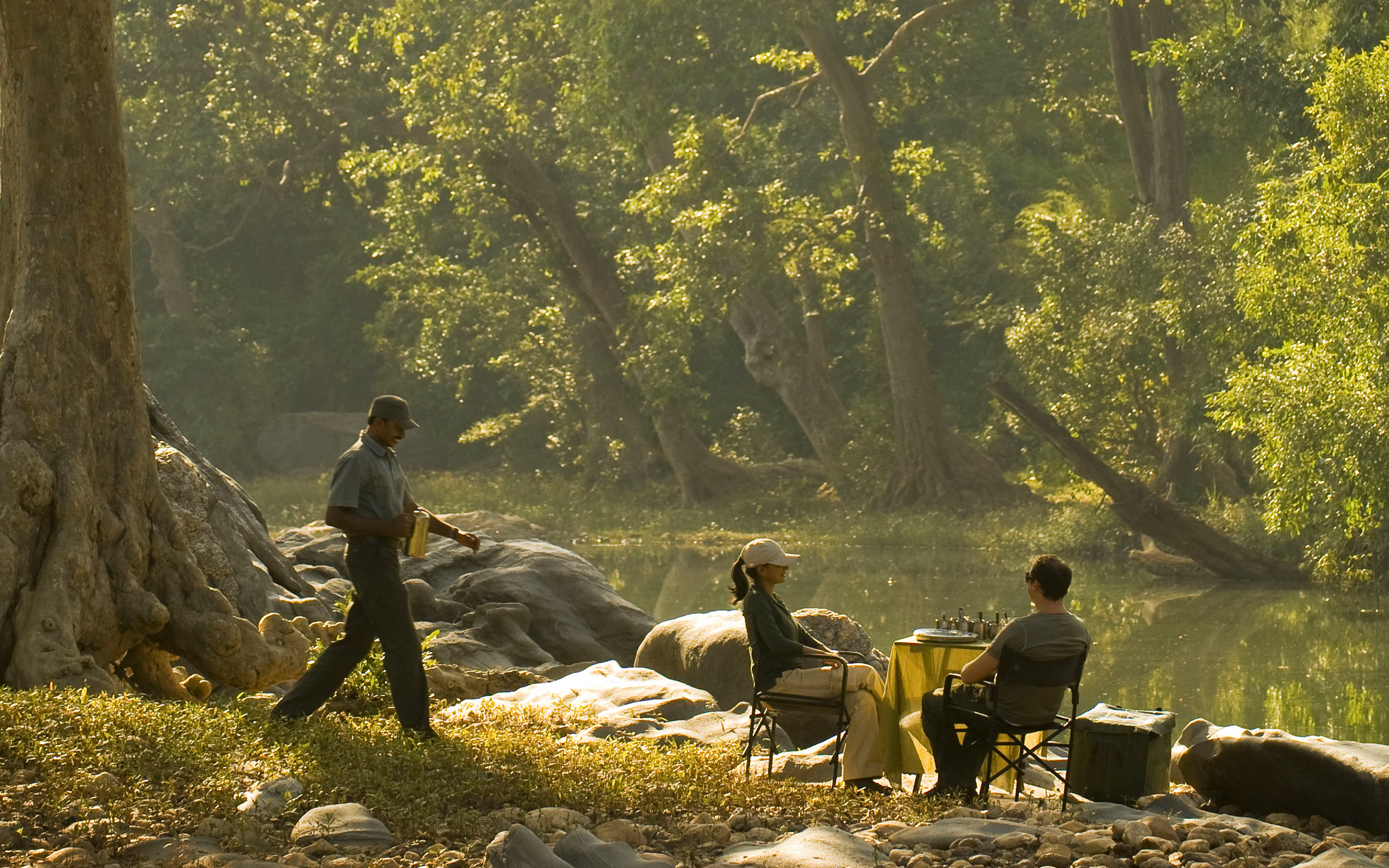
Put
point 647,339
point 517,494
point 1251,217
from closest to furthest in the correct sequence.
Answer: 1. point 1251,217
2. point 647,339
3. point 517,494

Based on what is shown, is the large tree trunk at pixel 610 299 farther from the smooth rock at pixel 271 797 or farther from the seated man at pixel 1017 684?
the smooth rock at pixel 271 797

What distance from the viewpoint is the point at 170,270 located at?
48.8m

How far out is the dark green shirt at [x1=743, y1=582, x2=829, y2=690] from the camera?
889 cm

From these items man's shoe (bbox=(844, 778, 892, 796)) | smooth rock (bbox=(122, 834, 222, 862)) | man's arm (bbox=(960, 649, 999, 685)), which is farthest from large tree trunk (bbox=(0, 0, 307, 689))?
man's arm (bbox=(960, 649, 999, 685))

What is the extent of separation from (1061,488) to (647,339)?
9181 millimetres

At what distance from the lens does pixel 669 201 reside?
32.7 meters

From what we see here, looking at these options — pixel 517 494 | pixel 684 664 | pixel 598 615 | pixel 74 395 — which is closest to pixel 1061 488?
pixel 517 494

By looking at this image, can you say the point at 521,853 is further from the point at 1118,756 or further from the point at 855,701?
the point at 1118,756

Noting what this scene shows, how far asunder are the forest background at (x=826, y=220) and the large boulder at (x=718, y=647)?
824cm

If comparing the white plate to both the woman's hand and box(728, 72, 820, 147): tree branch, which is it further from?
box(728, 72, 820, 147): tree branch

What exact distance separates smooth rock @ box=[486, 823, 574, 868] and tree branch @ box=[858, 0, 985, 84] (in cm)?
2616

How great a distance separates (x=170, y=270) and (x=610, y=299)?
653 inches

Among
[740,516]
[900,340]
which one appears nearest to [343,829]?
[900,340]

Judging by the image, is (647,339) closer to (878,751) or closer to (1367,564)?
(1367,564)
